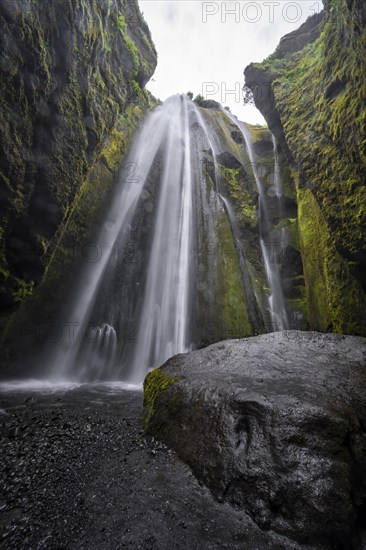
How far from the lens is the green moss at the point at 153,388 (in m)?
3.73

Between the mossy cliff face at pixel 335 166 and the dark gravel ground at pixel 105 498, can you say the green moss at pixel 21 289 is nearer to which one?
the dark gravel ground at pixel 105 498

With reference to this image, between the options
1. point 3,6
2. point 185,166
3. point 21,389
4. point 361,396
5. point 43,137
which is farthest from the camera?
point 185,166

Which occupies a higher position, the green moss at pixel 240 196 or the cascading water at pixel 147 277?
the green moss at pixel 240 196

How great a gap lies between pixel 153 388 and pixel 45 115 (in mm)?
6534

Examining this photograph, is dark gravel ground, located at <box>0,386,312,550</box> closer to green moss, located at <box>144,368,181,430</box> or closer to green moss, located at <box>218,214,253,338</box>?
green moss, located at <box>144,368,181,430</box>

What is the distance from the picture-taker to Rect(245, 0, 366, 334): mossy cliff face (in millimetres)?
5867

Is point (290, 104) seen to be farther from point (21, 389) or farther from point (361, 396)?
point (21, 389)

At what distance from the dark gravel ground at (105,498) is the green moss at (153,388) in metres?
0.27

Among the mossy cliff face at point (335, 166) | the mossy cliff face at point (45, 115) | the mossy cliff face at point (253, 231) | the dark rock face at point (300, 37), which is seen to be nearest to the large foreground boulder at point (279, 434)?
the mossy cliff face at point (335, 166)

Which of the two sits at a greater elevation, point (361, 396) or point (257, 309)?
point (257, 309)

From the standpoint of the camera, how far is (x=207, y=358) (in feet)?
14.9

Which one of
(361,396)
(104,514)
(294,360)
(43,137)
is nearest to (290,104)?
(43,137)

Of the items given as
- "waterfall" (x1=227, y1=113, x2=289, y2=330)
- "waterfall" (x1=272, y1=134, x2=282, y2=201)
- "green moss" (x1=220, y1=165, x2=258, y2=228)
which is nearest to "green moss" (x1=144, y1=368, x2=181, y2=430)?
"waterfall" (x1=227, y1=113, x2=289, y2=330)

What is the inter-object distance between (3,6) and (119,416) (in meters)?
7.33
